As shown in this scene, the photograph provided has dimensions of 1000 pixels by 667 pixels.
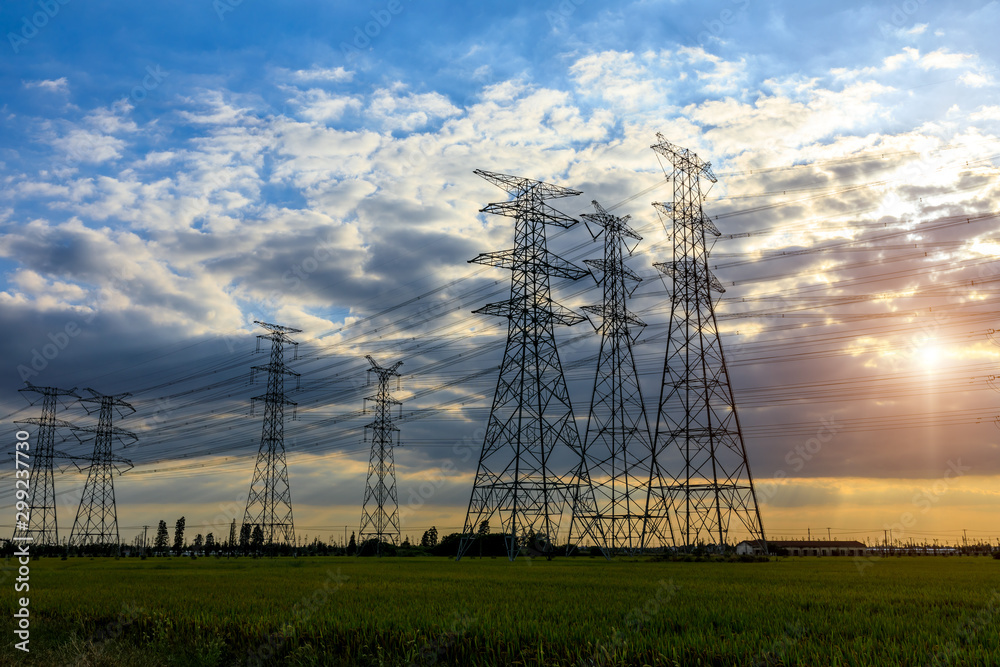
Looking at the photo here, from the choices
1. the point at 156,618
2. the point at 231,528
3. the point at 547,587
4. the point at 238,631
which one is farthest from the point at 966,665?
the point at 231,528

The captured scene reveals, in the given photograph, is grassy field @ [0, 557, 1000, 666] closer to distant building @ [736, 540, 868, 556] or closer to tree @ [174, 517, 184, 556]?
distant building @ [736, 540, 868, 556]

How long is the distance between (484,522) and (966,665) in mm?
40730

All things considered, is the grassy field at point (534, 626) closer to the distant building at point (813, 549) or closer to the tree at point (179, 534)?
the distant building at point (813, 549)

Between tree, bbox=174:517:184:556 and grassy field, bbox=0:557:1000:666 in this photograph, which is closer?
grassy field, bbox=0:557:1000:666

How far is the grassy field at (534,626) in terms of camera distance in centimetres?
1120

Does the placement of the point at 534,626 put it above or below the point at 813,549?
above

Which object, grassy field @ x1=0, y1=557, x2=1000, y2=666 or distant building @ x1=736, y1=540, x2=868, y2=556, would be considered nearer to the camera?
grassy field @ x1=0, y1=557, x2=1000, y2=666

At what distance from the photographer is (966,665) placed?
9.52 meters

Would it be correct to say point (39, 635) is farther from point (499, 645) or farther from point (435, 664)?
point (499, 645)

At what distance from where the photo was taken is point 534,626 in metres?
13.7

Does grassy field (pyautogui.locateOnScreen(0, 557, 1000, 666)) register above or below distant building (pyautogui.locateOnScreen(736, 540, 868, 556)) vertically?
above

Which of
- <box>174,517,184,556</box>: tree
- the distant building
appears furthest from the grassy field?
<box>174,517,184,556</box>: tree

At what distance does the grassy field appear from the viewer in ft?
36.7

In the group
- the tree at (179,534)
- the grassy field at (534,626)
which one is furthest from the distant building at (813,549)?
the tree at (179,534)
